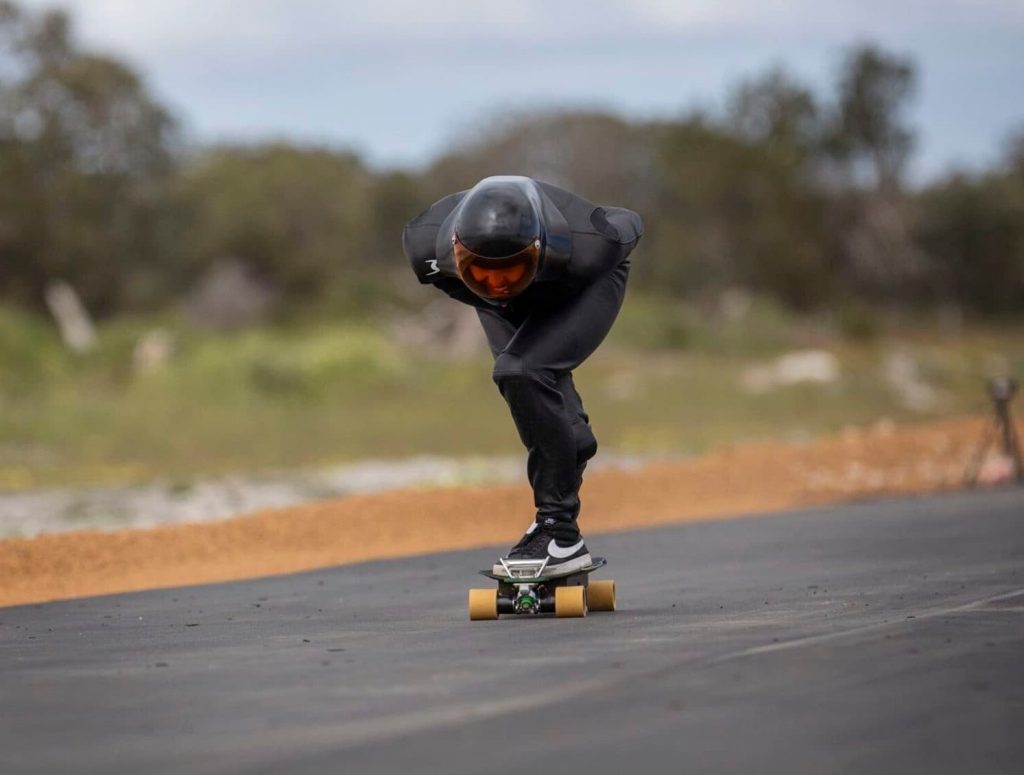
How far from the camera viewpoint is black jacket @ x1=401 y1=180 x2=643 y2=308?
29.1 feet

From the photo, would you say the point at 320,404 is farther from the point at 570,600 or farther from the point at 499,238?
the point at 499,238

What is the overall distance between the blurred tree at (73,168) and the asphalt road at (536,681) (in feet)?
145

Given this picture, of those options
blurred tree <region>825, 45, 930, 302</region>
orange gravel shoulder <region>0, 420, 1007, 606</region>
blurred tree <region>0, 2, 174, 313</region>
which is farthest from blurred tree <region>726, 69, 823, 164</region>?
orange gravel shoulder <region>0, 420, 1007, 606</region>

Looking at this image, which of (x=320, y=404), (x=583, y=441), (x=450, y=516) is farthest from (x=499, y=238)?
(x=320, y=404)

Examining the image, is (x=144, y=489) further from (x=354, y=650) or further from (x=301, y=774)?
(x=301, y=774)

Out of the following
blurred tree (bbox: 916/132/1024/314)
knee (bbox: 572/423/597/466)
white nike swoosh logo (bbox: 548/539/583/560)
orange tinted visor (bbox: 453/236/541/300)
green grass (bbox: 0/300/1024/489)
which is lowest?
white nike swoosh logo (bbox: 548/539/583/560)

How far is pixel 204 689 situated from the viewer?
6.63 meters

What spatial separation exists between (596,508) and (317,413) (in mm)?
15913

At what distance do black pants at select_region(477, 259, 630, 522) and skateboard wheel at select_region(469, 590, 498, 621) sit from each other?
48cm

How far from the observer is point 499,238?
848cm

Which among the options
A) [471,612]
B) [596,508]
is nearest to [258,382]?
[596,508]

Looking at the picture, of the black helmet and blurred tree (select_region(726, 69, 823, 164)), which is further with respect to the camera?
blurred tree (select_region(726, 69, 823, 164))

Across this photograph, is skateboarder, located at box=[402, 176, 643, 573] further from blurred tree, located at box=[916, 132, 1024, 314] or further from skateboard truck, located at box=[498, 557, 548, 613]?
blurred tree, located at box=[916, 132, 1024, 314]

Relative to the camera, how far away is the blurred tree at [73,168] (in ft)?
176
